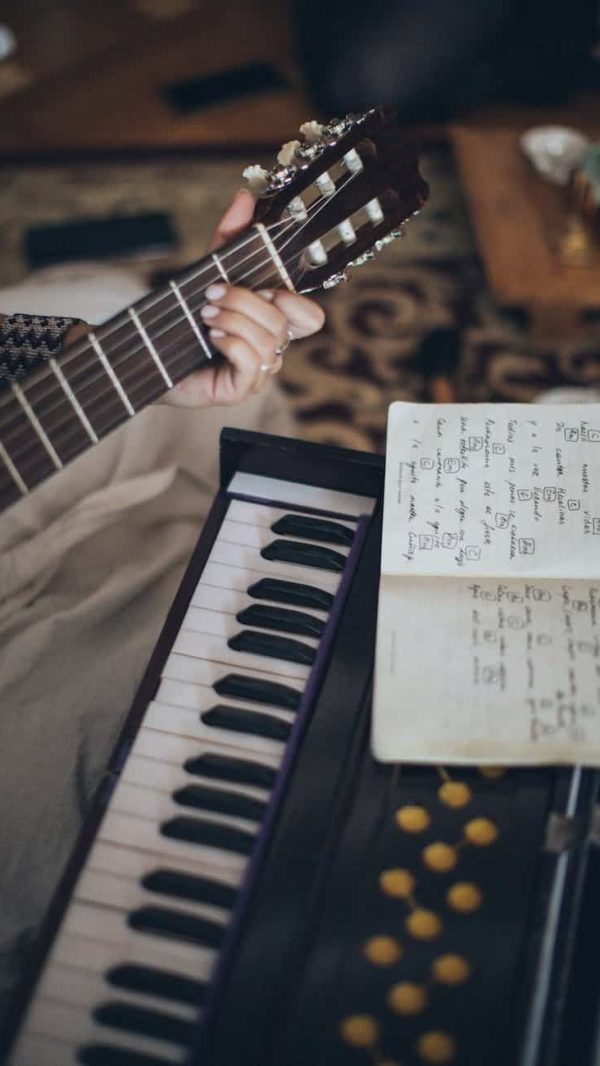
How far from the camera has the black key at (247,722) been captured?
2.68 feet

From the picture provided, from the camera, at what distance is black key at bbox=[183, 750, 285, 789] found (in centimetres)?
79

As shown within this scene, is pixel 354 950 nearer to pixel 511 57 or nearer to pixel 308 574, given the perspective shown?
pixel 308 574

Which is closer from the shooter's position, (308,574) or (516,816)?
(516,816)

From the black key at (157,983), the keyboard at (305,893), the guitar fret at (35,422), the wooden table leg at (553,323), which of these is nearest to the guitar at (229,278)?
the guitar fret at (35,422)

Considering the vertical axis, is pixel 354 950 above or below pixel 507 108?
below

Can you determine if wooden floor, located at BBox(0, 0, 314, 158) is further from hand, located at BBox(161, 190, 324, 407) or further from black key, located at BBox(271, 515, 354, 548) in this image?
black key, located at BBox(271, 515, 354, 548)

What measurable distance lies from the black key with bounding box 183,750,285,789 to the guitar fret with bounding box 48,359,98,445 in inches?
13.2

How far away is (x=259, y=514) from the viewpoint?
97cm

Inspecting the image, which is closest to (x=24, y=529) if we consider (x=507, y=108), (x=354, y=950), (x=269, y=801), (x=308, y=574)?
(x=308, y=574)

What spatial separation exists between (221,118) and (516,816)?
8.08 feet

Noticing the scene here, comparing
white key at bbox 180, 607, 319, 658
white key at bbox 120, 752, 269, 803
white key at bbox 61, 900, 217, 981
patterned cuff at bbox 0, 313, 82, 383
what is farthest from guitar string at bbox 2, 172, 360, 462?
white key at bbox 61, 900, 217, 981

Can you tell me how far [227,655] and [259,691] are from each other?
2.2 inches

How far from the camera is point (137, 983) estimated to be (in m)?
0.71

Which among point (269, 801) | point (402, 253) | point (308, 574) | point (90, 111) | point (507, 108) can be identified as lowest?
point (269, 801)
